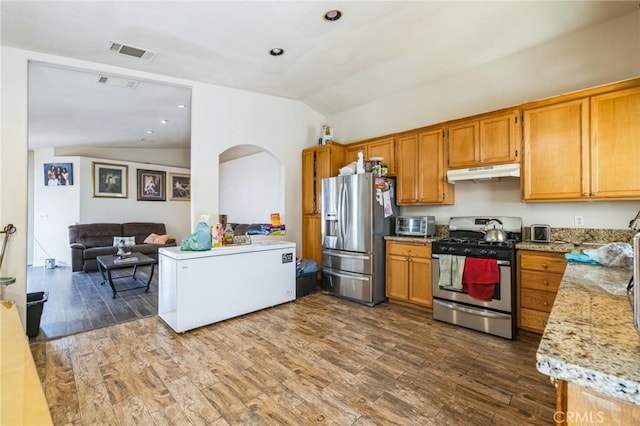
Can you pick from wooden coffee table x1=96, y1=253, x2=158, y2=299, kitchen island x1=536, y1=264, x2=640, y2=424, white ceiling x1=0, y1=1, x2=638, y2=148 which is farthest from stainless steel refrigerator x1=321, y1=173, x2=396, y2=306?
wooden coffee table x1=96, y1=253, x2=158, y2=299

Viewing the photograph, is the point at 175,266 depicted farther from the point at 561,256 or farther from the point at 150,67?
the point at 561,256

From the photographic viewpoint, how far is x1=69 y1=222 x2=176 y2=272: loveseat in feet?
18.7

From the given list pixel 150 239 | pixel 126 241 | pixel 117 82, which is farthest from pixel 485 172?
pixel 126 241

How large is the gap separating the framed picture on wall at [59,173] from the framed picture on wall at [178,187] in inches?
81.1

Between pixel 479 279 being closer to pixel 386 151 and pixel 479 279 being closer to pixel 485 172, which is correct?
pixel 485 172

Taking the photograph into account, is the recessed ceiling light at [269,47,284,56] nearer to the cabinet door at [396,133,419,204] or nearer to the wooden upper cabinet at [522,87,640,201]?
the cabinet door at [396,133,419,204]

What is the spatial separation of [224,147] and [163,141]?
12.7 feet

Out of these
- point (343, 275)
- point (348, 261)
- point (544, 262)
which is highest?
point (544, 262)

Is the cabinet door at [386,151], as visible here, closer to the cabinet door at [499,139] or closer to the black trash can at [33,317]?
the cabinet door at [499,139]

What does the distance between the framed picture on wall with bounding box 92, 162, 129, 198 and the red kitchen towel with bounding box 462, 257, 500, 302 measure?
7.54 m

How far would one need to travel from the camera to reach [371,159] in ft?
12.9

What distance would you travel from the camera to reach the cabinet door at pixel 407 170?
148 inches

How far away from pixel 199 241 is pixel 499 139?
3.46m

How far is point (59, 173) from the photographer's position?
6.31 meters
